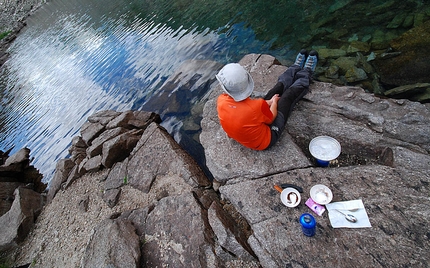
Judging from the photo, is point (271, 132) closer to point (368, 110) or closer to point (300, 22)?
point (368, 110)

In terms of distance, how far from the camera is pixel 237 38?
1271 centimetres

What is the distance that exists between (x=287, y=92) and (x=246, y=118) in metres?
2.11

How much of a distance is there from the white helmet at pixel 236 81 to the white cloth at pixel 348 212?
8.21 feet

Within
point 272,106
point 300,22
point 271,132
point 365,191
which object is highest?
point 272,106

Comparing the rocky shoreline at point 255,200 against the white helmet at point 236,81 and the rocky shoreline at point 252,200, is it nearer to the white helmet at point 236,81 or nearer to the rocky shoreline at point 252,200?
the rocky shoreline at point 252,200

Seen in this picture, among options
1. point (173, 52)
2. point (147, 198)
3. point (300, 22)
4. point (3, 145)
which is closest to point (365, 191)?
point (147, 198)

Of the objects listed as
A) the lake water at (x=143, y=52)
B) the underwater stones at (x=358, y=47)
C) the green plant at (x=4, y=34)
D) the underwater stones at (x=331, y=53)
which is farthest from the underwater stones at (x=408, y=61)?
the green plant at (x=4, y=34)

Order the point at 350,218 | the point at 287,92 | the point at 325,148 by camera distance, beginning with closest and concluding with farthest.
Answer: the point at 350,218 < the point at 325,148 < the point at 287,92

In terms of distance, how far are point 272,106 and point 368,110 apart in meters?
2.37

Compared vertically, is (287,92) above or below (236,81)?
below

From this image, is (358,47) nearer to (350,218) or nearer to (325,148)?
(325,148)

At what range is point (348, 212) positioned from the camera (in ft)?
12.2

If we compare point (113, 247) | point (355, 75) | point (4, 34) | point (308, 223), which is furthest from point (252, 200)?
point (4, 34)

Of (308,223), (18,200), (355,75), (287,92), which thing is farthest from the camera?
(355,75)
